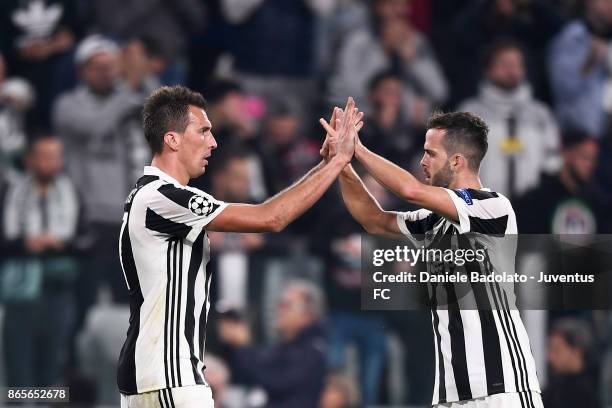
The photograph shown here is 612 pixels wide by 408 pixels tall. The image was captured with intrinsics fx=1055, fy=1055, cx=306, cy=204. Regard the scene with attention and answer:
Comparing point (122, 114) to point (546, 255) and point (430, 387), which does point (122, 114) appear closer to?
point (430, 387)

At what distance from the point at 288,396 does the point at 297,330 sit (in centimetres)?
56

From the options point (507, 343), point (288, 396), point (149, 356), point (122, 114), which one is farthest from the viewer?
point (122, 114)

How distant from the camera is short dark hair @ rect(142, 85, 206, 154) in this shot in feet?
15.9

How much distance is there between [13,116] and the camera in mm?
9531

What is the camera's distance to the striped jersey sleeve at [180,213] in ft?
15.2

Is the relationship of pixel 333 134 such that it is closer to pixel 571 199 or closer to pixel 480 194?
pixel 480 194

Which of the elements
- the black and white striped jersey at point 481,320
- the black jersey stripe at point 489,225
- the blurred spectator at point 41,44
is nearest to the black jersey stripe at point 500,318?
the black and white striped jersey at point 481,320

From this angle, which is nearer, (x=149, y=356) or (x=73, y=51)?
(x=149, y=356)

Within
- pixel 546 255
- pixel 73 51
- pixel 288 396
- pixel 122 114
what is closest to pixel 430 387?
pixel 288 396

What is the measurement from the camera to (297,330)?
8930 mm

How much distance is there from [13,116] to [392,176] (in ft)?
17.8

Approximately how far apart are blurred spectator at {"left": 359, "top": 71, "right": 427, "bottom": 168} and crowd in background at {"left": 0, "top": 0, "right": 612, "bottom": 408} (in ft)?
0.06

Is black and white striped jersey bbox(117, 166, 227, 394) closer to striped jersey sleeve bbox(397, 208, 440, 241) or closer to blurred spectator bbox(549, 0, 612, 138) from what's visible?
striped jersey sleeve bbox(397, 208, 440, 241)

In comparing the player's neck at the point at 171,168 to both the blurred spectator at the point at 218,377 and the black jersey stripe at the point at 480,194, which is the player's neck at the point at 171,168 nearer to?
the black jersey stripe at the point at 480,194
